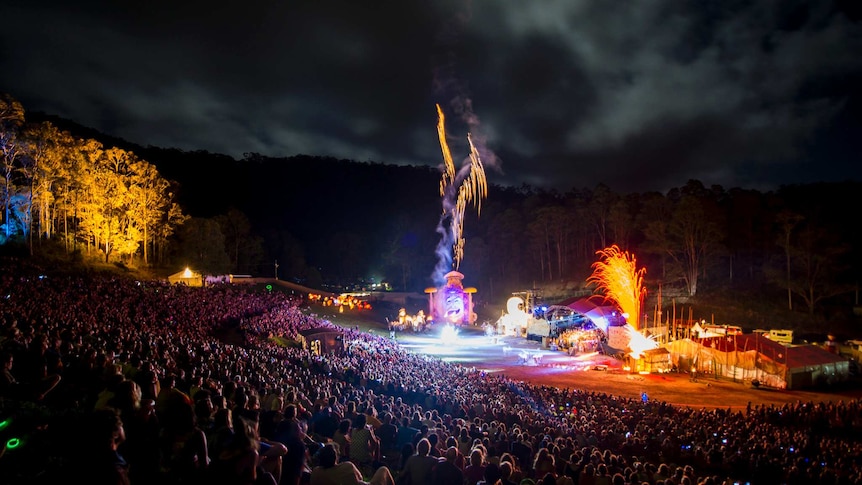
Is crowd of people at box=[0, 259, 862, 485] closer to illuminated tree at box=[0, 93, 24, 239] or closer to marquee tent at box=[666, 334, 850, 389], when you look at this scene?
marquee tent at box=[666, 334, 850, 389]

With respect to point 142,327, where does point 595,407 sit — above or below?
below

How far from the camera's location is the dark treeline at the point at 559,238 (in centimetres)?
4115

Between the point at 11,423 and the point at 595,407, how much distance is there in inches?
570

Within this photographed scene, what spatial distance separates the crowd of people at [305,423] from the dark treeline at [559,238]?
1134 inches

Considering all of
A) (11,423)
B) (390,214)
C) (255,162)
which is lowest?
(11,423)

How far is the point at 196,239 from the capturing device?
50.4 meters

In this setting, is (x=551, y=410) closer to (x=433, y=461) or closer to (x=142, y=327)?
(x=433, y=461)

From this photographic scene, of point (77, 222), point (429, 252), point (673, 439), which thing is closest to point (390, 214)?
point (429, 252)

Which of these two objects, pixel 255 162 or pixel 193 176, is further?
pixel 255 162

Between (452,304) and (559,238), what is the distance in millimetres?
20969

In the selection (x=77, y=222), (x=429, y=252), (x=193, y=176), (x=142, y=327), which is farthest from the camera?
(x=193, y=176)

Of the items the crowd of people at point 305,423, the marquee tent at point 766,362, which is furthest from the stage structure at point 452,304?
the crowd of people at point 305,423

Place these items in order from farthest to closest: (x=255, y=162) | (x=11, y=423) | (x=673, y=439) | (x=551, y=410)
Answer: (x=255, y=162) < (x=551, y=410) < (x=673, y=439) < (x=11, y=423)

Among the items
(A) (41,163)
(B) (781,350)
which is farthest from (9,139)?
(B) (781,350)
